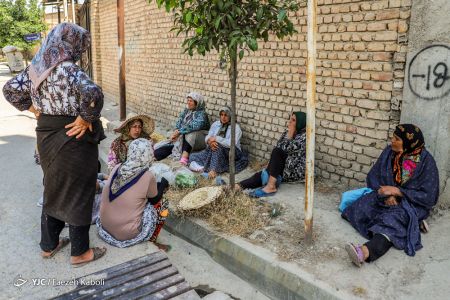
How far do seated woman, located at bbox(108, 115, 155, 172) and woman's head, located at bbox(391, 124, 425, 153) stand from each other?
294cm

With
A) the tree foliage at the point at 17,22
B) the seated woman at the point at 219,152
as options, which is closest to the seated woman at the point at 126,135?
the seated woman at the point at 219,152

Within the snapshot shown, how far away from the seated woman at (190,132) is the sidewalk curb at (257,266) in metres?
2.08

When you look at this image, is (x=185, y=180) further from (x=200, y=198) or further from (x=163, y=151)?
(x=163, y=151)

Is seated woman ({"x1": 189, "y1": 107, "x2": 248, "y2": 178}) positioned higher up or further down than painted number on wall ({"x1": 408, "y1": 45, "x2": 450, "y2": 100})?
further down

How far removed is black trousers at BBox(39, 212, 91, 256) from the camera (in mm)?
3270

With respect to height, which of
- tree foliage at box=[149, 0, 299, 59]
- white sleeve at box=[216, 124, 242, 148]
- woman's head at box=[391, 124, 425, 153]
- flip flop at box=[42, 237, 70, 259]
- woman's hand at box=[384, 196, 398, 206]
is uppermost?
tree foliage at box=[149, 0, 299, 59]

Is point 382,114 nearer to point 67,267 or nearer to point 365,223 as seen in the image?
point 365,223

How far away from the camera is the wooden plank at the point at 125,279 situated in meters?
2.95

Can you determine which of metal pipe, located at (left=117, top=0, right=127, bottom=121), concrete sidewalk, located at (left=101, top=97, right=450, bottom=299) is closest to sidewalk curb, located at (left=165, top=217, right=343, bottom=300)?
concrete sidewalk, located at (left=101, top=97, right=450, bottom=299)

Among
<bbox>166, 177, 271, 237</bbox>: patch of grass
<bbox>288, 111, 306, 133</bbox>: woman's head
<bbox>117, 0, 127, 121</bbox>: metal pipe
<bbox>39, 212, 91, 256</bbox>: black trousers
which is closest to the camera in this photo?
<bbox>39, 212, 91, 256</bbox>: black trousers

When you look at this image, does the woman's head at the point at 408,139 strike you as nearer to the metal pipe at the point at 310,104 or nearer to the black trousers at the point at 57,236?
→ the metal pipe at the point at 310,104

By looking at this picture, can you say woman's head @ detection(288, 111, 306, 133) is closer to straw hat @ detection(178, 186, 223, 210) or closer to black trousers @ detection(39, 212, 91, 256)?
straw hat @ detection(178, 186, 223, 210)

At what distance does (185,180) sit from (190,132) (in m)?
1.44

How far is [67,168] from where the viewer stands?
10.2ft
